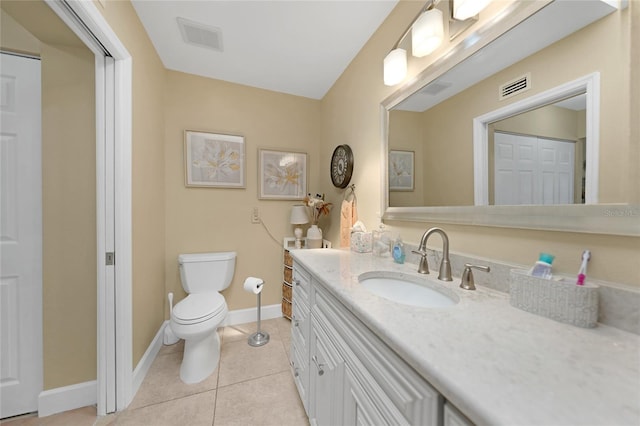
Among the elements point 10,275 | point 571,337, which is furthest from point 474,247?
point 10,275

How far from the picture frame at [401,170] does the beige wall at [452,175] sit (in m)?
0.12

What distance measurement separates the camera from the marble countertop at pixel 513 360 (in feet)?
1.10

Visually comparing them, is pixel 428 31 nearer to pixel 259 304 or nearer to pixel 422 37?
pixel 422 37

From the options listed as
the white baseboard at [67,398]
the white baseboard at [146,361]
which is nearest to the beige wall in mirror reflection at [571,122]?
the white baseboard at [146,361]

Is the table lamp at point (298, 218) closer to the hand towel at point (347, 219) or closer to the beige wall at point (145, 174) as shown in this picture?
the hand towel at point (347, 219)

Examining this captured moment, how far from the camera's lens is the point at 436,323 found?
59cm

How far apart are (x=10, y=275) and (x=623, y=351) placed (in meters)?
2.44

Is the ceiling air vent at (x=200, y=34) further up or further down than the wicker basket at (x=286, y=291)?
further up

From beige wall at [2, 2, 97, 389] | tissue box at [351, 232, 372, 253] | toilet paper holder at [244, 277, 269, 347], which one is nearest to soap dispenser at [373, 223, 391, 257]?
tissue box at [351, 232, 372, 253]

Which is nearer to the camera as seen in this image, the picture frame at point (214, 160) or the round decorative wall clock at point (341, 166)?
the round decorative wall clock at point (341, 166)

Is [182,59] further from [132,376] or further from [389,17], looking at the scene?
[132,376]

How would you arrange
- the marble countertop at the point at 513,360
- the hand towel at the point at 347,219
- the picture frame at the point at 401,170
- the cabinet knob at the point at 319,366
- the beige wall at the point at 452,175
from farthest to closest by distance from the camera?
1. the hand towel at the point at 347,219
2. the picture frame at the point at 401,170
3. the cabinet knob at the point at 319,366
4. the beige wall at the point at 452,175
5. the marble countertop at the point at 513,360

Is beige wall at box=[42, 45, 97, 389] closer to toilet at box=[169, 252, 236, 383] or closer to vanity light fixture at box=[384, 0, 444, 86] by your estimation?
toilet at box=[169, 252, 236, 383]

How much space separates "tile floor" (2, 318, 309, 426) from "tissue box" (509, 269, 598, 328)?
1273mm
